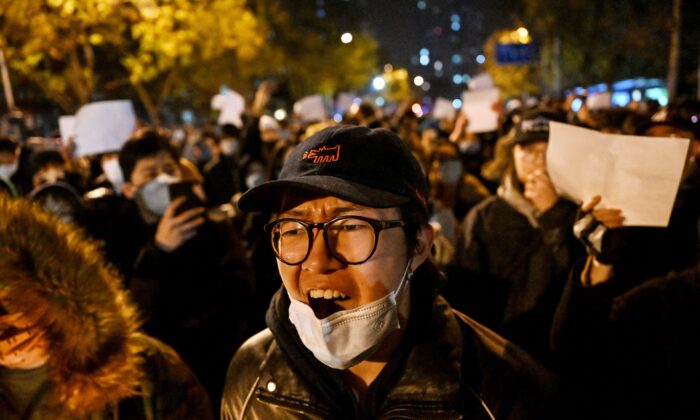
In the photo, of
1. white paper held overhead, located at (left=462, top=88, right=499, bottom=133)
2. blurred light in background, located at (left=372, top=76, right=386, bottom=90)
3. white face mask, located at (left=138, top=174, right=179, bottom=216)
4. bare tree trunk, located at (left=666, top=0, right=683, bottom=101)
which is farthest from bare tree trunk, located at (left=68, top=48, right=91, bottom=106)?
blurred light in background, located at (left=372, top=76, right=386, bottom=90)

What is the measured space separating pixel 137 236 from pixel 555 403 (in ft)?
11.0

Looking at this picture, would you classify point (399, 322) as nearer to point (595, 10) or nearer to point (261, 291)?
point (261, 291)

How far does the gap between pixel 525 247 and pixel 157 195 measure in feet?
7.26

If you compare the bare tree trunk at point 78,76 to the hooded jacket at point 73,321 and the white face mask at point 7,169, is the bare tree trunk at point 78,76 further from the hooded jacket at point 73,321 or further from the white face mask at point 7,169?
the hooded jacket at point 73,321

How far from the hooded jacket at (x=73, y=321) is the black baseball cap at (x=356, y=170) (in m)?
0.67

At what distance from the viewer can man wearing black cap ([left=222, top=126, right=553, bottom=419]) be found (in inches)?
65.8

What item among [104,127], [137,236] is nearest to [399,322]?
[137,236]

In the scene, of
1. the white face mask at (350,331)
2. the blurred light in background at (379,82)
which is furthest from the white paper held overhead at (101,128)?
the blurred light in background at (379,82)

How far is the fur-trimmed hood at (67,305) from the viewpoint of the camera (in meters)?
1.87

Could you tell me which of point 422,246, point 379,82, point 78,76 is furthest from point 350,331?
point 379,82

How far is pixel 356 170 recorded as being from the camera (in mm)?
1686

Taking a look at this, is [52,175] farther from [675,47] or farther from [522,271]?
[675,47]

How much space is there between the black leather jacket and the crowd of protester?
20 cm

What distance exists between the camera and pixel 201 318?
10.6 feet
